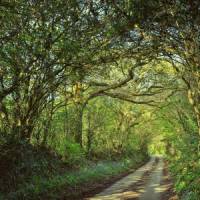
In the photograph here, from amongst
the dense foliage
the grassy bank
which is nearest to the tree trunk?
the dense foliage

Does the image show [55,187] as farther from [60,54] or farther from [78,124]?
[78,124]

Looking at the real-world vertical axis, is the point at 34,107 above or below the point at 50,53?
below

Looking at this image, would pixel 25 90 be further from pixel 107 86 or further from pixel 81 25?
pixel 107 86

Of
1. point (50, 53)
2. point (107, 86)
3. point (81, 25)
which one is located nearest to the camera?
point (81, 25)

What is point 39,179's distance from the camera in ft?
45.9

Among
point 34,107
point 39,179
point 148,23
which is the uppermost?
point 148,23

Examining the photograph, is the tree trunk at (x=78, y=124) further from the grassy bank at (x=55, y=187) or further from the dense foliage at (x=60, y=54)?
the grassy bank at (x=55, y=187)

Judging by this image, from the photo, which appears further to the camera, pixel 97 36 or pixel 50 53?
pixel 50 53

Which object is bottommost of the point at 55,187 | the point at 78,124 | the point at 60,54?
the point at 55,187

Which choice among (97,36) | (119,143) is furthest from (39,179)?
(119,143)

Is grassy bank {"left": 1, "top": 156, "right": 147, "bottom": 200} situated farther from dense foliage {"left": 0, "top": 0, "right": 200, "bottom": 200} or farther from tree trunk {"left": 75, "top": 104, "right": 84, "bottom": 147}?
tree trunk {"left": 75, "top": 104, "right": 84, "bottom": 147}

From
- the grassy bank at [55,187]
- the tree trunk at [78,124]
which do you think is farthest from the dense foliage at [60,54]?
the tree trunk at [78,124]

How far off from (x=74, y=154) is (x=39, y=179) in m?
7.59

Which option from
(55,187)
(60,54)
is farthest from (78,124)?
(60,54)
